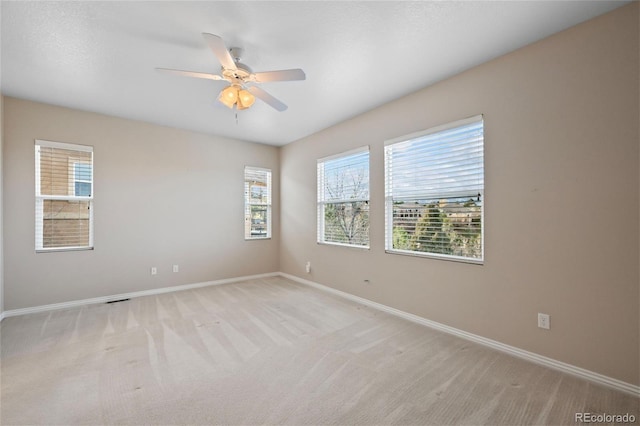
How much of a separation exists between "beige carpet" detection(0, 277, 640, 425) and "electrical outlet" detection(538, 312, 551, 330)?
1.10ft

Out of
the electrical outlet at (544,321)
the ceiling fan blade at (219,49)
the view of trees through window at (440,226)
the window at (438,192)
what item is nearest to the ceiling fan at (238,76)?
the ceiling fan blade at (219,49)

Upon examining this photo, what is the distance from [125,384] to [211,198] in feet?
10.6

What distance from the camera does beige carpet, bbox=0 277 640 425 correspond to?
169 cm

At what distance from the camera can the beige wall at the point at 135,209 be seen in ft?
11.0

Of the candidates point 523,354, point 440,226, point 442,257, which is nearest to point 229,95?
point 440,226

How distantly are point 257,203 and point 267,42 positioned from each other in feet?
11.2

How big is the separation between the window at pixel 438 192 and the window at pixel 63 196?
4142 millimetres

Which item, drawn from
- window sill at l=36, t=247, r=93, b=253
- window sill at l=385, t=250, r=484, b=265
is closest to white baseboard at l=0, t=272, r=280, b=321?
window sill at l=36, t=247, r=93, b=253

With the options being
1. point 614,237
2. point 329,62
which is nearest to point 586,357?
point 614,237

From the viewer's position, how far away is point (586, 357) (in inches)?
80.0

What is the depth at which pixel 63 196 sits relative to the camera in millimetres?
3594

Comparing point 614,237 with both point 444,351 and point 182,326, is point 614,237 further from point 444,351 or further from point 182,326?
point 182,326

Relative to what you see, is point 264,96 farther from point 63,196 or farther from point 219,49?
point 63,196

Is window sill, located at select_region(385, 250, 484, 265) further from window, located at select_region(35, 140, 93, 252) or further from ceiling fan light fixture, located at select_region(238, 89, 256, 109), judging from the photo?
window, located at select_region(35, 140, 93, 252)
